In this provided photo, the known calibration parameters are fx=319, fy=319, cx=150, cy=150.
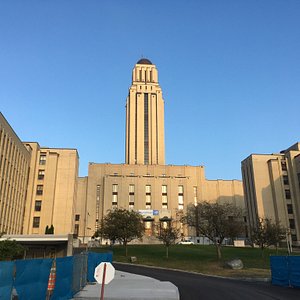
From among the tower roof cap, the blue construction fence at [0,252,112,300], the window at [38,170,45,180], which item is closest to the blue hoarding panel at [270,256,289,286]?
the blue construction fence at [0,252,112,300]

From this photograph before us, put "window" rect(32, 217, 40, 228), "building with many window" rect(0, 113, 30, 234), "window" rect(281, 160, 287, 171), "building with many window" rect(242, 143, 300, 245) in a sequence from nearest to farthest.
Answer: "building with many window" rect(0, 113, 30, 234) → "window" rect(32, 217, 40, 228) → "building with many window" rect(242, 143, 300, 245) → "window" rect(281, 160, 287, 171)

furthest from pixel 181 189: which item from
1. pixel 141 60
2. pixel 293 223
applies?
pixel 141 60

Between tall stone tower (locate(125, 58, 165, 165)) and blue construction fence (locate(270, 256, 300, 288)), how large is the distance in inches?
4144

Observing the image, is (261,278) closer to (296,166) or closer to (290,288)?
(290,288)

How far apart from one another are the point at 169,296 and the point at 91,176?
4182 inches

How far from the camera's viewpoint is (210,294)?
17484 millimetres

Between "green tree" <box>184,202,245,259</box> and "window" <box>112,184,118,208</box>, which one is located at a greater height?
"window" <box>112,184,118,208</box>

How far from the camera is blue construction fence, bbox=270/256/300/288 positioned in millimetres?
21422

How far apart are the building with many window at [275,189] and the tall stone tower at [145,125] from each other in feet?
135

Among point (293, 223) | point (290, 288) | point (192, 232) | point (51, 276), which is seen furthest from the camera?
point (192, 232)

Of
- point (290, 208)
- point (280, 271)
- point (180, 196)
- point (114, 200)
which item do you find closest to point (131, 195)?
point (114, 200)

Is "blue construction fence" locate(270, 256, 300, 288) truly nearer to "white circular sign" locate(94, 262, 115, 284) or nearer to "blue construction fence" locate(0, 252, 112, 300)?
"blue construction fence" locate(0, 252, 112, 300)

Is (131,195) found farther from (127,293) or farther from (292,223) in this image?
(127,293)

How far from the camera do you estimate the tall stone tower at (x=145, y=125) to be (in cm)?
12988
